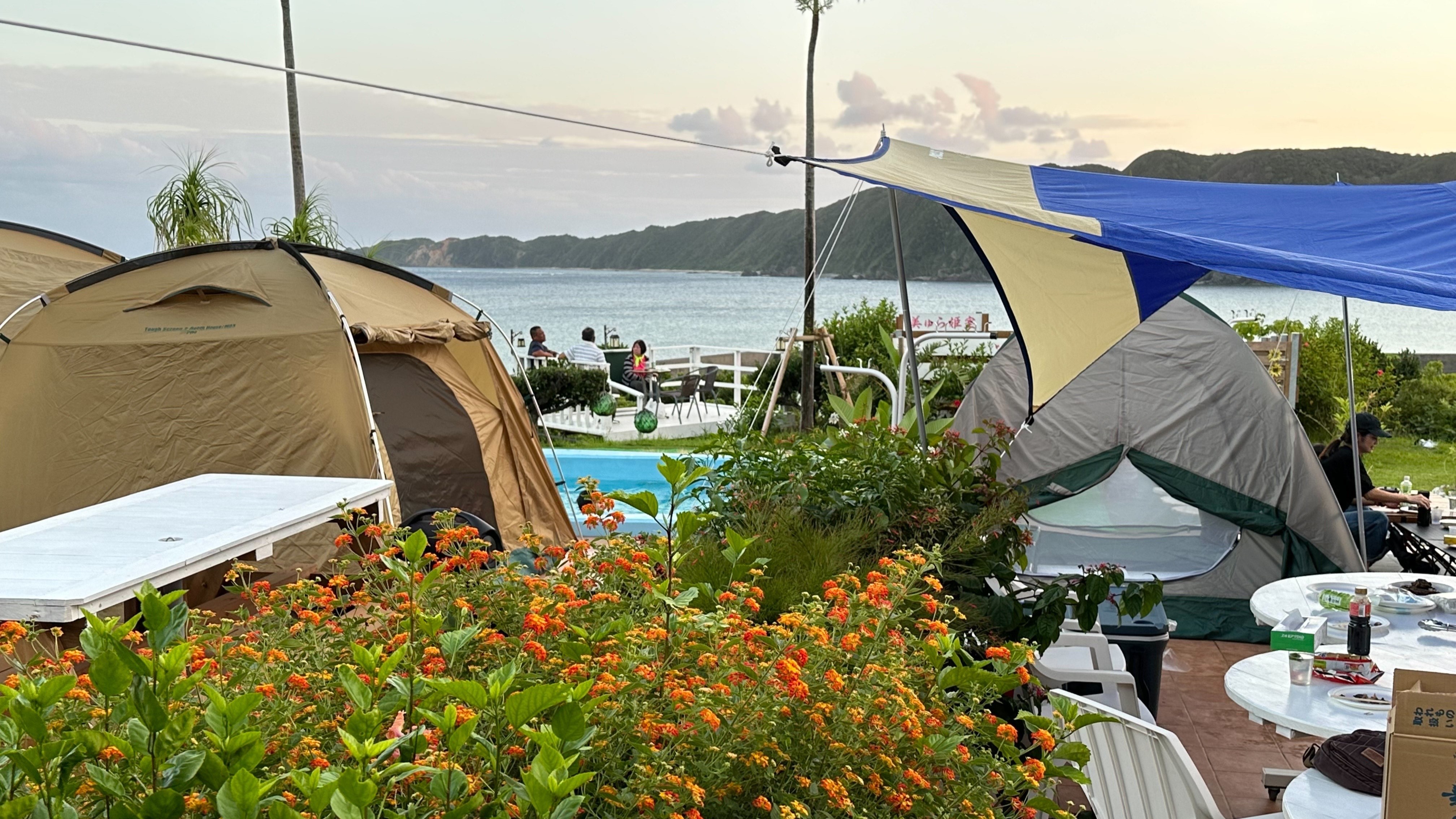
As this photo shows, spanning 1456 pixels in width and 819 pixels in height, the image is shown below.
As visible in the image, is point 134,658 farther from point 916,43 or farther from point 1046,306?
point 916,43

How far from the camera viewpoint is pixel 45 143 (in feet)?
97.1

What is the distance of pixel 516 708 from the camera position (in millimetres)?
906

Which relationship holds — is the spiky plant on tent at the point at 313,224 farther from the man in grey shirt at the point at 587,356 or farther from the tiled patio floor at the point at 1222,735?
the tiled patio floor at the point at 1222,735

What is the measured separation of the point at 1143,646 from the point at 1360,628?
37.3 inches

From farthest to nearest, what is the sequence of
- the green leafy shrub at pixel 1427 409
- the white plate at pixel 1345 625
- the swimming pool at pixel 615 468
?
the green leafy shrub at pixel 1427 409 → the swimming pool at pixel 615 468 → the white plate at pixel 1345 625

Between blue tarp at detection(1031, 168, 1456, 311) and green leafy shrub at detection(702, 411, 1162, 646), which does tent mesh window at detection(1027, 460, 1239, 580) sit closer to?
blue tarp at detection(1031, 168, 1456, 311)

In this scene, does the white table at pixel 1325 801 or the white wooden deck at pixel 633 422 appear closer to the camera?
the white table at pixel 1325 801

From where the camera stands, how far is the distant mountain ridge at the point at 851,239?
36719mm

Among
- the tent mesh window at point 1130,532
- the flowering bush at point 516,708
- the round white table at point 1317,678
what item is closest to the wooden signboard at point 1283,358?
the tent mesh window at point 1130,532

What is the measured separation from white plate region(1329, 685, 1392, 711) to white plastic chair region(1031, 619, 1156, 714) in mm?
535

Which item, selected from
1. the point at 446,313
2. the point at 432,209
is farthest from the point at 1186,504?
the point at 432,209

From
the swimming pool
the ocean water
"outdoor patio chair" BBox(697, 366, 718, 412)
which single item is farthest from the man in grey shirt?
the ocean water

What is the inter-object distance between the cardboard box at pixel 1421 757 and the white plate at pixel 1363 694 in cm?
108

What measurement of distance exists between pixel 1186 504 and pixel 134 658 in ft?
17.6
